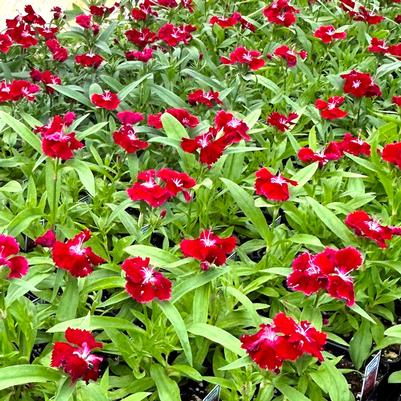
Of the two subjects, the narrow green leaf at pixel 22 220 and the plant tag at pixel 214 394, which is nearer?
the plant tag at pixel 214 394

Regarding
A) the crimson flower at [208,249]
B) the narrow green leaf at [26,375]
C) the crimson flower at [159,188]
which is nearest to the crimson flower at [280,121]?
the crimson flower at [159,188]

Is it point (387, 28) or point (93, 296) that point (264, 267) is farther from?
point (387, 28)

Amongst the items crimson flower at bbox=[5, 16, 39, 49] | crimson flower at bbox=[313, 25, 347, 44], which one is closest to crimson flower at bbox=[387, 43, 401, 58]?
crimson flower at bbox=[313, 25, 347, 44]

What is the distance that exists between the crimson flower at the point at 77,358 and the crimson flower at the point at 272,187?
66 centimetres

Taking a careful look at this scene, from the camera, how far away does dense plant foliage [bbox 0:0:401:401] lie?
55.8 inches

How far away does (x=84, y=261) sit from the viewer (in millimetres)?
1395

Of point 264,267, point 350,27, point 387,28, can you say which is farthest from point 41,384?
point 387,28

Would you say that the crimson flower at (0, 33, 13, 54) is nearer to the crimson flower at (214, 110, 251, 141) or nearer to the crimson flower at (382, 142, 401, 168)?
the crimson flower at (214, 110, 251, 141)

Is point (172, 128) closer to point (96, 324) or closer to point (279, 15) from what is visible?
point (96, 324)

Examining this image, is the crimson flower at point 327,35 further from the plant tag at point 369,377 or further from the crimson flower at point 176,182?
the plant tag at point 369,377

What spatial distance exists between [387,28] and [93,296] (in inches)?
98.4

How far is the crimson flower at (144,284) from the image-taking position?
1.36 m

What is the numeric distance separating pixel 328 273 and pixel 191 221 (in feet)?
2.10

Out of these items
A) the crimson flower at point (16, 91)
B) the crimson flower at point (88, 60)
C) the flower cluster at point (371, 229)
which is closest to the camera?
the flower cluster at point (371, 229)
